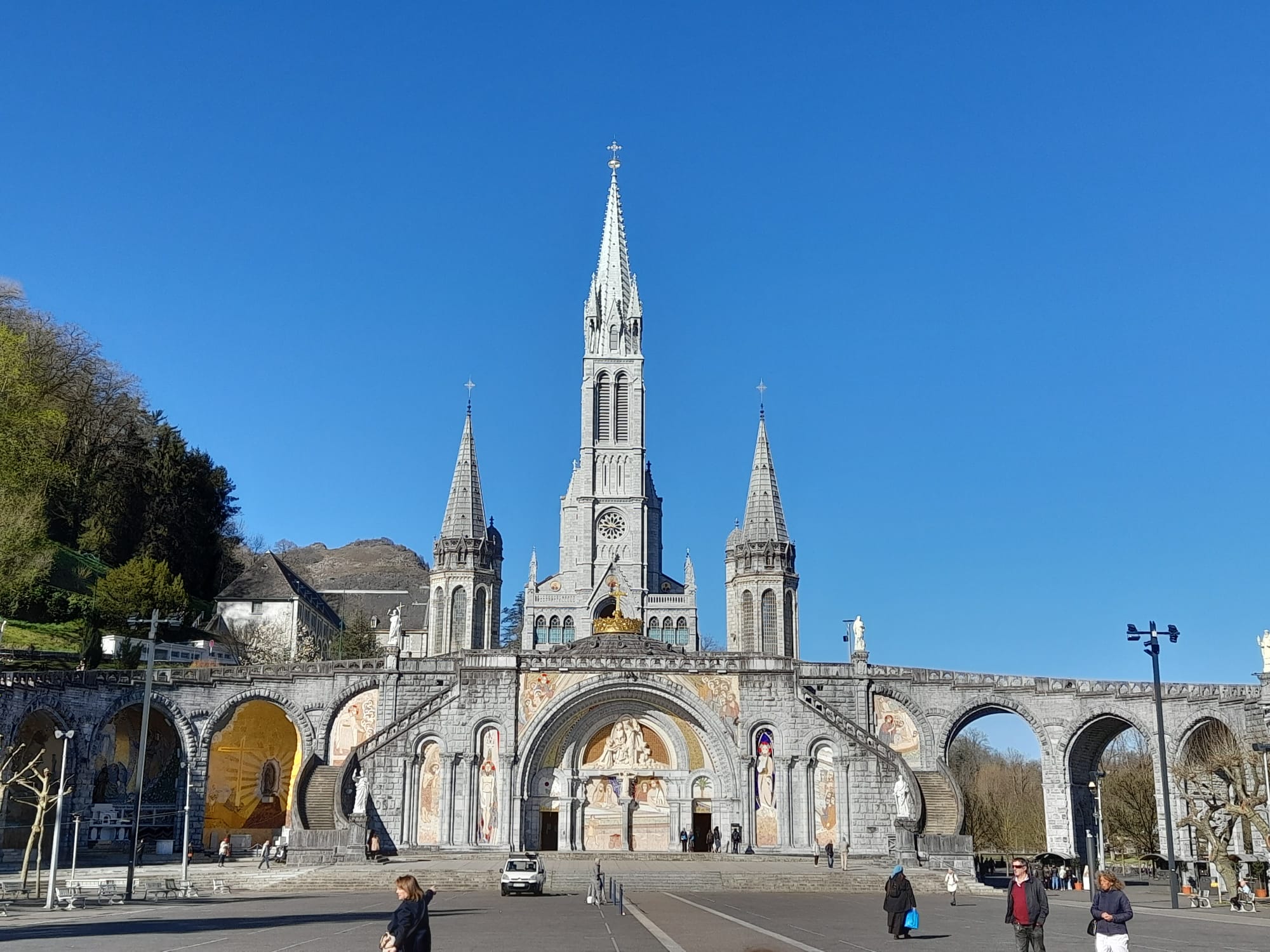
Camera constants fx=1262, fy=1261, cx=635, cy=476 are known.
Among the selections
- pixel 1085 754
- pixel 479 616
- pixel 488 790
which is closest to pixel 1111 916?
pixel 488 790

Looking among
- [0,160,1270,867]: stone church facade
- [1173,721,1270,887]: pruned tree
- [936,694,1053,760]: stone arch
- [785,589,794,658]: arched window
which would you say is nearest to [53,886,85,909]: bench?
[0,160,1270,867]: stone church facade

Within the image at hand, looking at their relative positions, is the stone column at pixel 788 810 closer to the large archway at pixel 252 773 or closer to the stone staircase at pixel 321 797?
the stone staircase at pixel 321 797

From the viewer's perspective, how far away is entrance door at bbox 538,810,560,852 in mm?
49094

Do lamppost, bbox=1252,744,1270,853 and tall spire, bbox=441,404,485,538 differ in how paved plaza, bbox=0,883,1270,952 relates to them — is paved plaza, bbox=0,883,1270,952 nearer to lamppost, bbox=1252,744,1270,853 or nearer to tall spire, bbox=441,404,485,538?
lamppost, bbox=1252,744,1270,853

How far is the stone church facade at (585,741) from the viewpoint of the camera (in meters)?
47.1

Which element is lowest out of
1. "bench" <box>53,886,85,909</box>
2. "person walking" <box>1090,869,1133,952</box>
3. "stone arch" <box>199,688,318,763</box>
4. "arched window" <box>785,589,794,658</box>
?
"bench" <box>53,886,85,909</box>

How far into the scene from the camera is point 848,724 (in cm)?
4831

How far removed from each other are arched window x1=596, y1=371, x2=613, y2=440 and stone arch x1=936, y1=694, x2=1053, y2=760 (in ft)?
156

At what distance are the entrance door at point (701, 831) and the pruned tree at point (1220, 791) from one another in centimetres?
1713

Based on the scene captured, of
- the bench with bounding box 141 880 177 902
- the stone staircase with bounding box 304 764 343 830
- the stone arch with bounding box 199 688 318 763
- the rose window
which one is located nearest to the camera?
the bench with bounding box 141 880 177 902

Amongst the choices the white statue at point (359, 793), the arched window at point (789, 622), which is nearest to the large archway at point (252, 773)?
the white statue at point (359, 793)

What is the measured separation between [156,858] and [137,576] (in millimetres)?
20726

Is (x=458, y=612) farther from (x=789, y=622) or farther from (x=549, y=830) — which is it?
(x=549, y=830)

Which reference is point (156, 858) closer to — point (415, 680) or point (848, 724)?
point (415, 680)
